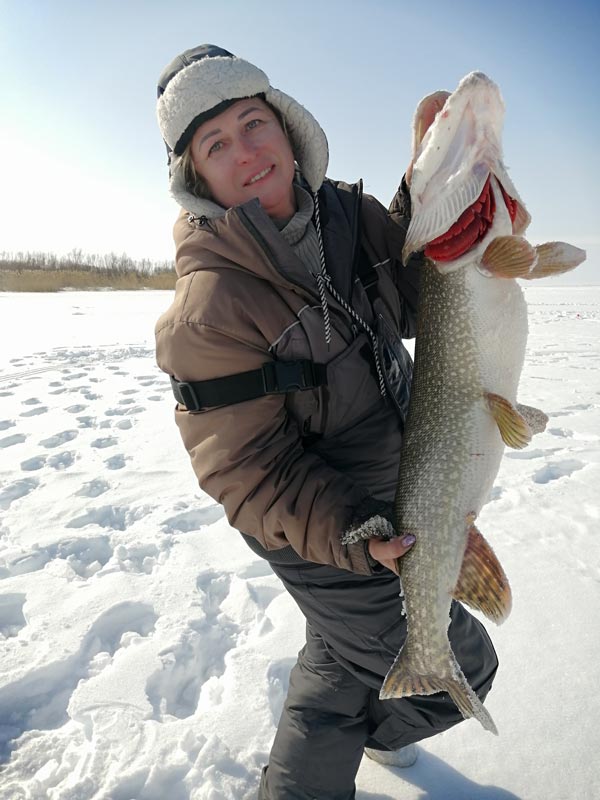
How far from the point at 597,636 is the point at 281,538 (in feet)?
4.57

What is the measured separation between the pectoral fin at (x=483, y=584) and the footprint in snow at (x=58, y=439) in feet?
11.9

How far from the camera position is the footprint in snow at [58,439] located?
13.8 ft

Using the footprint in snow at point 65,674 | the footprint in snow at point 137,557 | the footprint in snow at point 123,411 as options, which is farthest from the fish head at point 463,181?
the footprint in snow at point 123,411

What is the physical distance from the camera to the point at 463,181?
1435mm

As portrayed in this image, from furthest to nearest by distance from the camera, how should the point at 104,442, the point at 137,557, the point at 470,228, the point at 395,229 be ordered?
the point at 104,442 < the point at 137,557 < the point at 395,229 < the point at 470,228

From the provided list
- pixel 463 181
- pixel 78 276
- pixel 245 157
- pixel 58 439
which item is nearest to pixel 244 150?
pixel 245 157

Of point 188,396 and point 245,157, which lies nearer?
point 188,396

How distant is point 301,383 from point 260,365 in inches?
5.1

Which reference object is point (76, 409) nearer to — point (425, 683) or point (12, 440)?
point (12, 440)

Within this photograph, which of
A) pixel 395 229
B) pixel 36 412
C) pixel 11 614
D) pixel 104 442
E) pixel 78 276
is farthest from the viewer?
pixel 78 276

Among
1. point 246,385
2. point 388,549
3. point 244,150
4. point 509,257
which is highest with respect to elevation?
point 244,150

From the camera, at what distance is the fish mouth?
1.48 metres

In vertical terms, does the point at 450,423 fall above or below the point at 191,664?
above

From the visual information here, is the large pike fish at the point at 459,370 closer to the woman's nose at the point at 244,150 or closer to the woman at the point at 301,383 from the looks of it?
the woman at the point at 301,383
